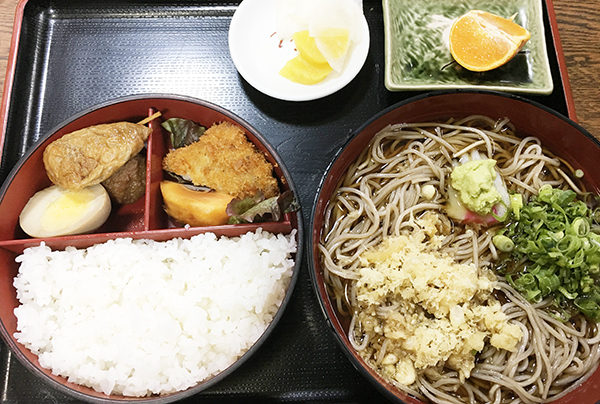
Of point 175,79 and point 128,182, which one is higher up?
point 175,79

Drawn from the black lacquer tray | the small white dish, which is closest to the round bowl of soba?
the black lacquer tray

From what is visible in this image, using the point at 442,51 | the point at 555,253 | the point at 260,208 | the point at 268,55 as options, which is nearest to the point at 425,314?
the point at 555,253

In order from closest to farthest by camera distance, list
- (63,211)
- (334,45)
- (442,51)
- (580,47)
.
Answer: (63,211) < (334,45) < (442,51) < (580,47)

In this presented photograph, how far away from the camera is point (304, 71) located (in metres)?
2.21

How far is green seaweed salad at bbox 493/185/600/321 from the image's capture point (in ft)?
5.56

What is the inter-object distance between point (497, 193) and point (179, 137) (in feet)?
5.01

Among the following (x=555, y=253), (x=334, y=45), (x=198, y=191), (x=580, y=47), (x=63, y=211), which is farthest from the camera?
(x=580, y=47)

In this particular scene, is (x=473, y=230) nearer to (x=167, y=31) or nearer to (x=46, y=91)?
(x=167, y=31)

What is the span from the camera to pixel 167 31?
2.41m

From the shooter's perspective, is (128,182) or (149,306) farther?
(128,182)

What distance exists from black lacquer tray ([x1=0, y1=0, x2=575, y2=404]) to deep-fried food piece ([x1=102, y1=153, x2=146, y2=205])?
475 mm

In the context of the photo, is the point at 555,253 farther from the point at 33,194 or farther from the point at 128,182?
the point at 33,194

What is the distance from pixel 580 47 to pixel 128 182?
264cm

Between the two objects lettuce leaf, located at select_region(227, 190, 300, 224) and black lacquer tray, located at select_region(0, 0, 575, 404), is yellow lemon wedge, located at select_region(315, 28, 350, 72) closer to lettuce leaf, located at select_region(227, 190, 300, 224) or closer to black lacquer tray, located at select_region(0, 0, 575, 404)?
black lacquer tray, located at select_region(0, 0, 575, 404)
